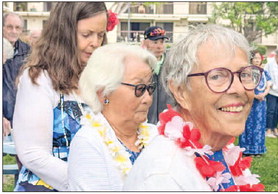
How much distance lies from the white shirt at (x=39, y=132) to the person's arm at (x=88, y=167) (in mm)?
318

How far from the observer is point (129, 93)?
8.68 feet

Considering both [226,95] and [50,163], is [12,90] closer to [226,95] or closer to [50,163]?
[50,163]

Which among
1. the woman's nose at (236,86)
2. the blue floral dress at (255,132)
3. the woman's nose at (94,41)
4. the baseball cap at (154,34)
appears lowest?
the blue floral dress at (255,132)

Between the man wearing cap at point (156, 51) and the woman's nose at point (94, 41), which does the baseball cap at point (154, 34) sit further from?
the woman's nose at point (94, 41)

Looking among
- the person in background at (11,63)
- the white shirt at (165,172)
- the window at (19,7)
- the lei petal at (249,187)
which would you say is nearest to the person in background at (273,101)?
the person in background at (11,63)

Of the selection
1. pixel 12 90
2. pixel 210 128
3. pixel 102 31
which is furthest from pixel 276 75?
pixel 210 128

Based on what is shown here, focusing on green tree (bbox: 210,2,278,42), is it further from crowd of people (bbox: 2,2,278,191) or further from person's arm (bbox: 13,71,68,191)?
person's arm (bbox: 13,71,68,191)

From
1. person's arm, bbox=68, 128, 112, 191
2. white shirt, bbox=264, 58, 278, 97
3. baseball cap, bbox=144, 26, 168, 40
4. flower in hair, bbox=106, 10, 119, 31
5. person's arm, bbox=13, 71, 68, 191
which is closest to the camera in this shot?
person's arm, bbox=68, 128, 112, 191

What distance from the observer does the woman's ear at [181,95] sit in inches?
82.4

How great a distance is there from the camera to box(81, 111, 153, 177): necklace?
8.09 feet

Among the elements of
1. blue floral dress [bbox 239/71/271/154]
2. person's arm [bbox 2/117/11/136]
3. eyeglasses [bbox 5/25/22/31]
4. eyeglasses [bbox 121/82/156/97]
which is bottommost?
blue floral dress [bbox 239/71/271/154]

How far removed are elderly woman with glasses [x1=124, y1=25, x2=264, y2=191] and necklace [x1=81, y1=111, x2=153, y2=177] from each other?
17.0 inches

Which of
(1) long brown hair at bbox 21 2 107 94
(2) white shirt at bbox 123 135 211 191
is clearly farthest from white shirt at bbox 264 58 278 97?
(2) white shirt at bbox 123 135 211 191

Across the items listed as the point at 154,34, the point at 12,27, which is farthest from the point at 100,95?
the point at 154,34
